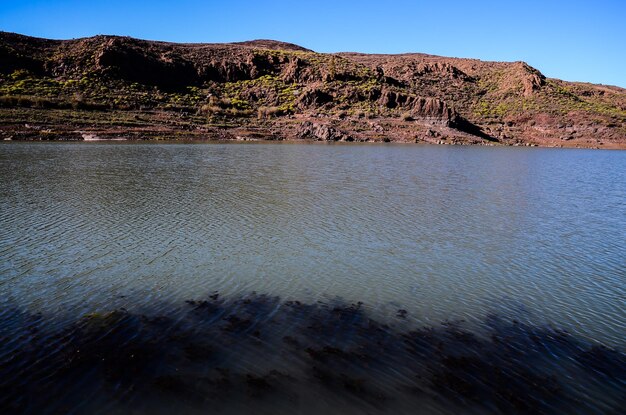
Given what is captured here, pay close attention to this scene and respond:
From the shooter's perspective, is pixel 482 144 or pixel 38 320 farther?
pixel 482 144

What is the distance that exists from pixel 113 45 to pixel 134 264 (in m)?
102

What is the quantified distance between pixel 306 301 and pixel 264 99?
92.0 metres

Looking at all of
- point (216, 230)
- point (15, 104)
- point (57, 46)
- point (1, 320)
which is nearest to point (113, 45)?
point (57, 46)

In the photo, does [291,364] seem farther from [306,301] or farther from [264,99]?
[264,99]

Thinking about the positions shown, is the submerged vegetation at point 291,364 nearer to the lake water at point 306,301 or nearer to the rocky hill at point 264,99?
the lake water at point 306,301

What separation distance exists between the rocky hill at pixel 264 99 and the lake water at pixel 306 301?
4981cm

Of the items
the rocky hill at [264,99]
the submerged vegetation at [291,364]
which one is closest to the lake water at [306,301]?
the submerged vegetation at [291,364]

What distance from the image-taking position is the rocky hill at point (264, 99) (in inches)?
2798

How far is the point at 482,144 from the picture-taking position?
85188mm

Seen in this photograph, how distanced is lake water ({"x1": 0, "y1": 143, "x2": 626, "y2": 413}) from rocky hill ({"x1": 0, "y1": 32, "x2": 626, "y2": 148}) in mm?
49813

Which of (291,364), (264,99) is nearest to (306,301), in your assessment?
(291,364)

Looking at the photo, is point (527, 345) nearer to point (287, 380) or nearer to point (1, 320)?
point (287, 380)

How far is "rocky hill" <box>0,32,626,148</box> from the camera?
71.1 meters

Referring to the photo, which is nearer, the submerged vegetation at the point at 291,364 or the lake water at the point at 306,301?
the submerged vegetation at the point at 291,364
